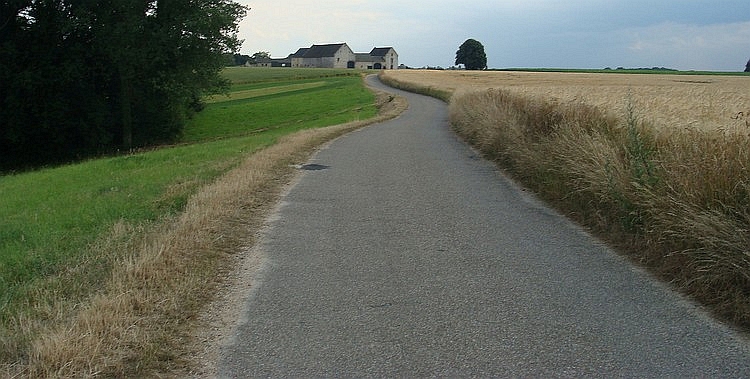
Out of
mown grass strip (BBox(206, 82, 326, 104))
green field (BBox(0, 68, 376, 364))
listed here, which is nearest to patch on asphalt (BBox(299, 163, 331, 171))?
green field (BBox(0, 68, 376, 364))

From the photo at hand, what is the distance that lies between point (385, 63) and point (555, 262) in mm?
156267

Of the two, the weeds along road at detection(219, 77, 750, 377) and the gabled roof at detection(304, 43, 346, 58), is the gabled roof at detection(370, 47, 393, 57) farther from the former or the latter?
the weeds along road at detection(219, 77, 750, 377)

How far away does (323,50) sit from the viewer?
156 meters

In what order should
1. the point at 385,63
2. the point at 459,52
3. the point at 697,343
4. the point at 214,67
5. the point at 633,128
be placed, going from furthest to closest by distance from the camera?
1. the point at 385,63
2. the point at 459,52
3. the point at 214,67
4. the point at 633,128
5. the point at 697,343

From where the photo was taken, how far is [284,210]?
353 inches

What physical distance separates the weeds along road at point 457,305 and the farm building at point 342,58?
482 feet

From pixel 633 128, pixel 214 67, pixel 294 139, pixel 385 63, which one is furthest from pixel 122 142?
pixel 385 63

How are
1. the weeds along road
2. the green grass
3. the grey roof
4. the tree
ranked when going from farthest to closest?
the grey roof, the tree, the green grass, the weeds along road

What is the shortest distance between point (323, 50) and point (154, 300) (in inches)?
6128

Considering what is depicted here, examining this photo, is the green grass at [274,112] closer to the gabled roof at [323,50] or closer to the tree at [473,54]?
the tree at [473,54]

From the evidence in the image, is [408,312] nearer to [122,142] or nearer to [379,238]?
[379,238]

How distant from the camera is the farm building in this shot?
503 ft

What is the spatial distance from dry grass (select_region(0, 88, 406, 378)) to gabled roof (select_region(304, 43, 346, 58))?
147509 millimetres

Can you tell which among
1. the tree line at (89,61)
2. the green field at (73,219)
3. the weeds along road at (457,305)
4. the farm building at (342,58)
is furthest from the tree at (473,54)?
the weeds along road at (457,305)
